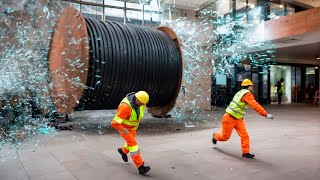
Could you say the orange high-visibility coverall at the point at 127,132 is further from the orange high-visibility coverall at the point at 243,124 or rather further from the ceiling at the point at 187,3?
the ceiling at the point at 187,3

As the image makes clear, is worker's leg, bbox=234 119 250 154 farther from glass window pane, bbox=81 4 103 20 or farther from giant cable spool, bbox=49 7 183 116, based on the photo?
glass window pane, bbox=81 4 103 20

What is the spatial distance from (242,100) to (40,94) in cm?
700

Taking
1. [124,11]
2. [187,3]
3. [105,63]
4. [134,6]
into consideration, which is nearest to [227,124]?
[105,63]

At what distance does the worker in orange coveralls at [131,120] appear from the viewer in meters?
4.33

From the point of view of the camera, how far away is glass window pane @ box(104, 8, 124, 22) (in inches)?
504

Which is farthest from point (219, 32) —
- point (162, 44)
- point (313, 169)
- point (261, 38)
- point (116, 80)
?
point (313, 169)

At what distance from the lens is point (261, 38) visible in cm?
1247

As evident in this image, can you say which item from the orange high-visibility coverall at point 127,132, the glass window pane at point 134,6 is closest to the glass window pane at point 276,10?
the glass window pane at point 134,6

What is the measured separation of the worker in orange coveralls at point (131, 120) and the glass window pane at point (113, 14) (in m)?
9.04

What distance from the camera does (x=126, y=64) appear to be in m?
7.38

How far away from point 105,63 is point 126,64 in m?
0.53

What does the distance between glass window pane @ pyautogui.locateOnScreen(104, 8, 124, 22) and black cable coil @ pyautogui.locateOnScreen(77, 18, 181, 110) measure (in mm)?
5011

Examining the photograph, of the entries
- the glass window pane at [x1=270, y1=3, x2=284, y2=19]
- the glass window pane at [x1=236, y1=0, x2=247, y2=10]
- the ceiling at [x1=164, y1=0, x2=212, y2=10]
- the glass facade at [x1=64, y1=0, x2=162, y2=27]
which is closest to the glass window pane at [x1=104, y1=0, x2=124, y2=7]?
the glass facade at [x1=64, y1=0, x2=162, y2=27]

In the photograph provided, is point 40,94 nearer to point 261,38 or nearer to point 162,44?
point 162,44
